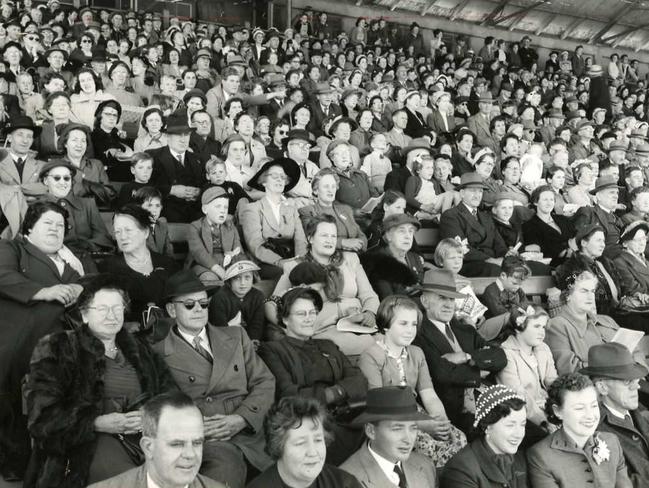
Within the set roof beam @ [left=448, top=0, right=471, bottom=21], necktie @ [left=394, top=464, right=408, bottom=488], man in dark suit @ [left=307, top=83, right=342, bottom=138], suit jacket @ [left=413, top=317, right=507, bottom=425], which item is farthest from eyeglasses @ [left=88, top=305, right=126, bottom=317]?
roof beam @ [left=448, top=0, right=471, bottom=21]

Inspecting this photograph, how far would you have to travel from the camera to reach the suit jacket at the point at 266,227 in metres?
5.07

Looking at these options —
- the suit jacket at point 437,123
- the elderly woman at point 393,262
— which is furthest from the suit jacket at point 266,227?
the suit jacket at point 437,123

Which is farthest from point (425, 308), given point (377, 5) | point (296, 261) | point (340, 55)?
point (377, 5)

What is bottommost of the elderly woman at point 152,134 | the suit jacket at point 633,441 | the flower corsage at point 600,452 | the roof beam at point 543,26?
the suit jacket at point 633,441

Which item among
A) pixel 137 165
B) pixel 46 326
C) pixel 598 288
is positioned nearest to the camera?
pixel 46 326

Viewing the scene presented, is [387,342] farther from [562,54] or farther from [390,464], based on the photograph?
[562,54]

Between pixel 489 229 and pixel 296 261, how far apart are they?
229 centimetres

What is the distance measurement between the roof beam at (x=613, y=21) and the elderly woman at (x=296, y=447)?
19.9 metres

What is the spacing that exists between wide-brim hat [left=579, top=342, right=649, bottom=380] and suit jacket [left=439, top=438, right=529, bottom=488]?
90cm

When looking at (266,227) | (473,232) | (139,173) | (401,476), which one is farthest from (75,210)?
(473,232)

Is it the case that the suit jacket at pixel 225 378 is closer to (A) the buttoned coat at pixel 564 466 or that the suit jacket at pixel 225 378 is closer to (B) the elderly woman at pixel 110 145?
(A) the buttoned coat at pixel 564 466

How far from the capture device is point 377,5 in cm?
1766

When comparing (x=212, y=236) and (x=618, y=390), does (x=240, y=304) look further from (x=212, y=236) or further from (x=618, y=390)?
(x=618, y=390)

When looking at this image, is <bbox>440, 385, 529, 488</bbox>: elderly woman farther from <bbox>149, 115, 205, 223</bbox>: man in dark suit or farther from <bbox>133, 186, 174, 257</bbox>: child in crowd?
<bbox>149, 115, 205, 223</bbox>: man in dark suit
